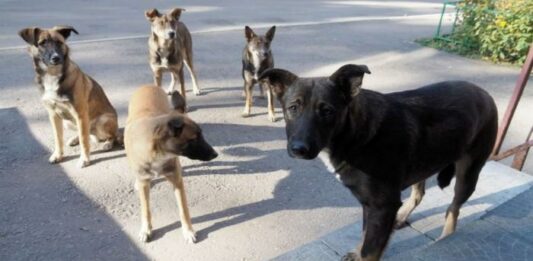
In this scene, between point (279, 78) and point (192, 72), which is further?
point (192, 72)

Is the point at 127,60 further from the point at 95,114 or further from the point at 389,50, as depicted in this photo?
the point at 389,50

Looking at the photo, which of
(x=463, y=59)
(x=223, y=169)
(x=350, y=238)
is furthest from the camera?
(x=463, y=59)

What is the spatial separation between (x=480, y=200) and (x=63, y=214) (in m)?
3.97

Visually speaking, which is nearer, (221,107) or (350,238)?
(350,238)

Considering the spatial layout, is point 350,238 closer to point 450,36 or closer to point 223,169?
point 223,169

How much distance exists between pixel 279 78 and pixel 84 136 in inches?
117

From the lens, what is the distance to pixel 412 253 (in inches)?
121

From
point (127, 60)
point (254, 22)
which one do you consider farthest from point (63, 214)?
point (254, 22)

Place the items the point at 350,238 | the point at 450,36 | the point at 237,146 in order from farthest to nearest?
1. the point at 450,36
2. the point at 237,146
3. the point at 350,238

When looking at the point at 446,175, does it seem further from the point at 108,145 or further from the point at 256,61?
the point at 108,145

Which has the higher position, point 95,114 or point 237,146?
point 95,114

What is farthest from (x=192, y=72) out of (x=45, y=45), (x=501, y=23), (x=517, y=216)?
(x=501, y=23)

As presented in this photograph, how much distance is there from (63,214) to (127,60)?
5234 millimetres

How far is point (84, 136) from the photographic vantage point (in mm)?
4672
